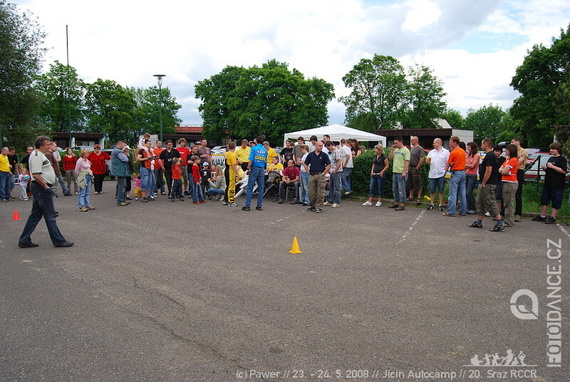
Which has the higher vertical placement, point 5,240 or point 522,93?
point 522,93

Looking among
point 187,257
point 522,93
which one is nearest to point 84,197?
point 187,257

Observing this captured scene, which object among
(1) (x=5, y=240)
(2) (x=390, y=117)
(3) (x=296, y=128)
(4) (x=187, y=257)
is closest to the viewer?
(4) (x=187, y=257)

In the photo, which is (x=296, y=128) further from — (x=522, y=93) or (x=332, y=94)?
(x=522, y=93)

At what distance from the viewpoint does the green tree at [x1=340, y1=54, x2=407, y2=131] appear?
58562mm

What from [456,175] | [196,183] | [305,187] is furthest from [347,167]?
[196,183]

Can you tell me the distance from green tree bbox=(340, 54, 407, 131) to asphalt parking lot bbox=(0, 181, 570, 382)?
52422mm

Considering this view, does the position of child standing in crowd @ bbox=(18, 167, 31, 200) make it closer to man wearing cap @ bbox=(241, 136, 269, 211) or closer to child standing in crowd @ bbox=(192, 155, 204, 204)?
child standing in crowd @ bbox=(192, 155, 204, 204)

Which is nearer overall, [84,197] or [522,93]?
[84,197]

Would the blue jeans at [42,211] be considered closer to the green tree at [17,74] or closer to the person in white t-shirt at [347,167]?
the person in white t-shirt at [347,167]

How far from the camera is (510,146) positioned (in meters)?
9.39

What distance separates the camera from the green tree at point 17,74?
1145 inches

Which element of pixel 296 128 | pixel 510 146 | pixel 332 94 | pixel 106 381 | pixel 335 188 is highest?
pixel 332 94

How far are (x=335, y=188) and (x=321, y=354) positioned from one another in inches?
378

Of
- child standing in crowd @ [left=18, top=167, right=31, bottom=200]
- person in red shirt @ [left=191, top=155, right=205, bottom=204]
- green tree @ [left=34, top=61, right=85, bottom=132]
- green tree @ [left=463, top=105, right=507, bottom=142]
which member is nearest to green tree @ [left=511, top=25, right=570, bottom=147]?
person in red shirt @ [left=191, top=155, right=205, bottom=204]
